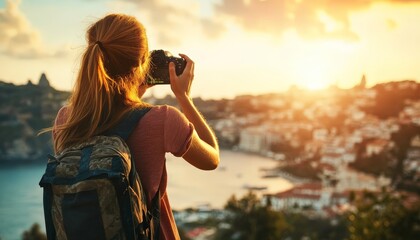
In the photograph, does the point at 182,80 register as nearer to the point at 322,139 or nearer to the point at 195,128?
the point at 195,128

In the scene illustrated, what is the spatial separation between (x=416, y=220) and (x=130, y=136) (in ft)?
26.6

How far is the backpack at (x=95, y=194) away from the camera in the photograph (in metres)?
0.60

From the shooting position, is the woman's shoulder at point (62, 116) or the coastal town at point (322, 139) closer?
the woman's shoulder at point (62, 116)

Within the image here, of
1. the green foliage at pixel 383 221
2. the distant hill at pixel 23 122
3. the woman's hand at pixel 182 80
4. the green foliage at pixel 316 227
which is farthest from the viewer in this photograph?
the green foliage at pixel 316 227

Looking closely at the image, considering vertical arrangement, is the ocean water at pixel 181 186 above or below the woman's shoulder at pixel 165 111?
below

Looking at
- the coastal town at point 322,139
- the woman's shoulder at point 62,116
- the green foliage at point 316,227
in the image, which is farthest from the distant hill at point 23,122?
the woman's shoulder at point 62,116

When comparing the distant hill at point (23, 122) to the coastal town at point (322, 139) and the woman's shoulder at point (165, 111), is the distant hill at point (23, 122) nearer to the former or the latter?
the coastal town at point (322, 139)

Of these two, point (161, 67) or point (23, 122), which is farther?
point (23, 122)

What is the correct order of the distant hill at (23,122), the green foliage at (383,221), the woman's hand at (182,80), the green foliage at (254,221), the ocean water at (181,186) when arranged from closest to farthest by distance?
1. the woman's hand at (182,80)
2. the green foliage at (383,221)
3. the green foliage at (254,221)
4. the distant hill at (23,122)
5. the ocean water at (181,186)

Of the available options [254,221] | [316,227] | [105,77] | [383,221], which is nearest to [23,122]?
[254,221]

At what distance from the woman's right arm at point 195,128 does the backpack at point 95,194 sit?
0.08 m

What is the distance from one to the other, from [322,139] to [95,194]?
38639 millimetres

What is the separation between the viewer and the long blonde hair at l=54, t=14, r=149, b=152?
65cm

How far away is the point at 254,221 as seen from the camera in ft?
42.6
